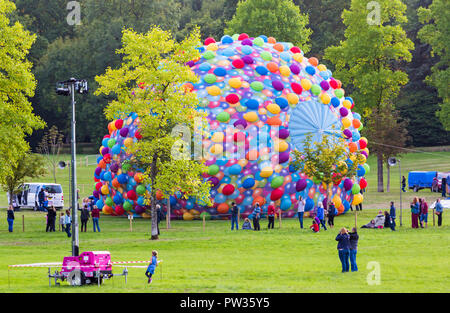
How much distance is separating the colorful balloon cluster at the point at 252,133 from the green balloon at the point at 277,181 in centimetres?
5

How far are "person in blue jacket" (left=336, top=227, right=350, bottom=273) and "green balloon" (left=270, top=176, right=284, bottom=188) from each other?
16190 mm

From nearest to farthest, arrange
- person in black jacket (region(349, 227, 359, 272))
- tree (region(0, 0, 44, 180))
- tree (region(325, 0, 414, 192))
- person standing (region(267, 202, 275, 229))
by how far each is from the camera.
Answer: person in black jacket (region(349, 227, 359, 272))
tree (region(0, 0, 44, 180))
person standing (region(267, 202, 275, 229))
tree (region(325, 0, 414, 192))

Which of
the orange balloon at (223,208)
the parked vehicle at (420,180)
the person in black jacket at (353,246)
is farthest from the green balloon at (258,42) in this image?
the person in black jacket at (353,246)

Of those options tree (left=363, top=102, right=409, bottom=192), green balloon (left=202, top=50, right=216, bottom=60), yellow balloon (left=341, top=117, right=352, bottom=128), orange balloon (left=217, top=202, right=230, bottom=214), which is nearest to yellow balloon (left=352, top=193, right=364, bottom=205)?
yellow balloon (left=341, top=117, right=352, bottom=128)

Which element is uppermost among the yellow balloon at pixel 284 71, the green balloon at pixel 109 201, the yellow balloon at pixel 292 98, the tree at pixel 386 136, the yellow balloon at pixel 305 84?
the yellow balloon at pixel 284 71

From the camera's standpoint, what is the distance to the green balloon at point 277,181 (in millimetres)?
37594

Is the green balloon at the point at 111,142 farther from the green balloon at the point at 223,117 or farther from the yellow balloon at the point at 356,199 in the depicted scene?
the yellow balloon at the point at 356,199

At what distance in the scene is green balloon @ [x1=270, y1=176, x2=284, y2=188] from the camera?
37594 mm

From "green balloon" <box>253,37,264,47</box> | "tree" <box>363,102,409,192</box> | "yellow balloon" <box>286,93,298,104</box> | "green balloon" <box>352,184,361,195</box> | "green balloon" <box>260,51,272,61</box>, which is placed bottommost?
"green balloon" <box>352,184,361,195</box>

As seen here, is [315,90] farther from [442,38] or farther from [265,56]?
[442,38]

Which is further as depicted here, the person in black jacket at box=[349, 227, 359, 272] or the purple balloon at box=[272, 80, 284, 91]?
the purple balloon at box=[272, 80, 284, 91]

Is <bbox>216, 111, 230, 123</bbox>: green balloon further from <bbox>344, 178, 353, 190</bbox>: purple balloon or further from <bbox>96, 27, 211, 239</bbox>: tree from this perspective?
<bbox>344, 178, 353, 190</bbox>: purple balloon

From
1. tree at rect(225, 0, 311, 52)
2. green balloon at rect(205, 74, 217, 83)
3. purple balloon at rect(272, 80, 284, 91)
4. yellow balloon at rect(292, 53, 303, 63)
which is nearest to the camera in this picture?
green balloon at rect(205, 74, 217, 83)

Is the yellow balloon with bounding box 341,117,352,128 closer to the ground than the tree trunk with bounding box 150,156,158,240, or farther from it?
farther from it
